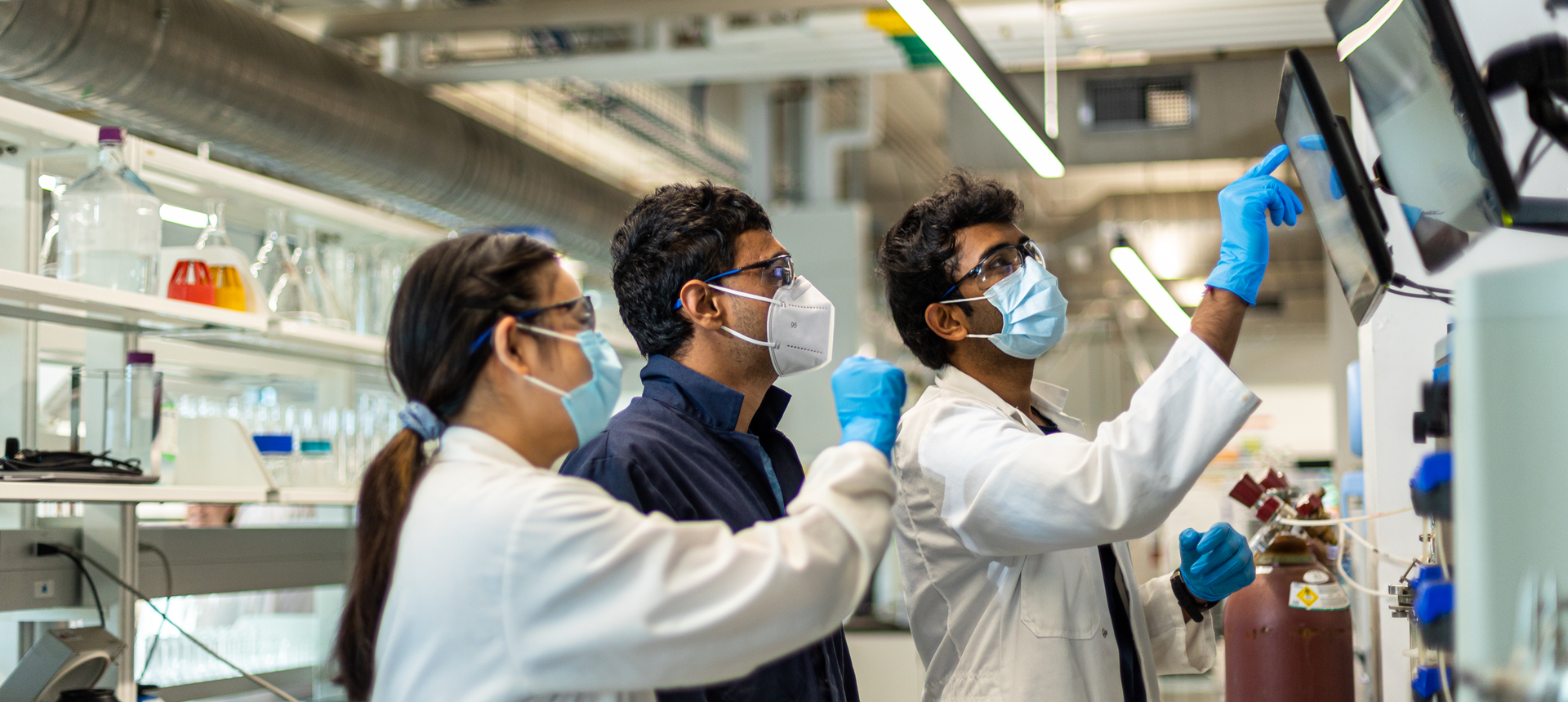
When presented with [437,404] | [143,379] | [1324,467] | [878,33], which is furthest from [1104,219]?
[437,404]

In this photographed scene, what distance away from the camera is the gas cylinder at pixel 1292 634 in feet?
6.07

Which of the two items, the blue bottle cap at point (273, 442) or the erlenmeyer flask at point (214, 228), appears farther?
the blue bottle cap at point (273, 442)

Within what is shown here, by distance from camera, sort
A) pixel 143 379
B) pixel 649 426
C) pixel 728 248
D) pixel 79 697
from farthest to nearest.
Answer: pixel 143 379, pixel 79 697, pixel 728 248, pixel 649 426

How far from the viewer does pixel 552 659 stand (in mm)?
1061

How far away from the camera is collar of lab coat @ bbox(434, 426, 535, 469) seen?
3.91 ft

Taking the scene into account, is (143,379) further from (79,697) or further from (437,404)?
(437,404)

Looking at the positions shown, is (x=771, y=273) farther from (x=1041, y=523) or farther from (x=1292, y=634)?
(x=1292, y=634)

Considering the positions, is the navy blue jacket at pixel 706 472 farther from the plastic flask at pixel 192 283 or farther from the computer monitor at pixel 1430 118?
the plastic flask at pixel 192 283

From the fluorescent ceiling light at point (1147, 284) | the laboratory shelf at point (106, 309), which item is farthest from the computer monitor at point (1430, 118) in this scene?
the fluorescent ceiling light at point (1147, 284)

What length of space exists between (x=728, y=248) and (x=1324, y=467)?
7.68 meters

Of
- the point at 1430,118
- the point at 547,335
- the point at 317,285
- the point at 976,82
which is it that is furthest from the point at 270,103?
the point at 1430,118

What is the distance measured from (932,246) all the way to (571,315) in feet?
2.56

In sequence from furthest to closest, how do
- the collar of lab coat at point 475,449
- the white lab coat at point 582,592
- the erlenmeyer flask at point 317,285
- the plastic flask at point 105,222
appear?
the erlenmeyer flask at point 317,285 → the plastic flask at point 105,222 → the collar of lab coat at point 475,449 → the white lab coat at point 582,592

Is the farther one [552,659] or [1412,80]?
[1412,80]
